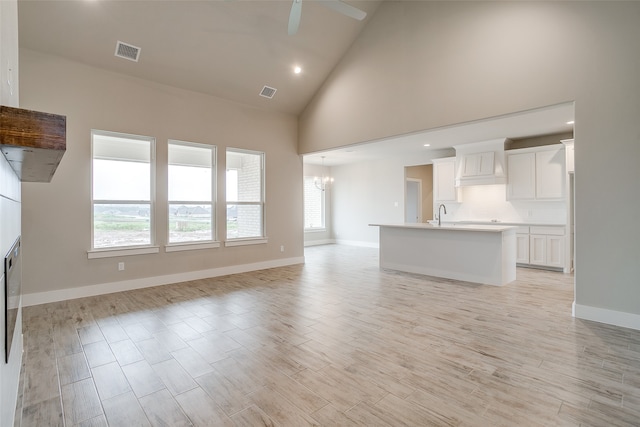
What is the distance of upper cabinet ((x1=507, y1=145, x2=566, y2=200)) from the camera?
6109 millimetres

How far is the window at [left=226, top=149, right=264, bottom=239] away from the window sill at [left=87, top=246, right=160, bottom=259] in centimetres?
137

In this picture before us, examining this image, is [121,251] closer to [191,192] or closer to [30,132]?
[191,192]

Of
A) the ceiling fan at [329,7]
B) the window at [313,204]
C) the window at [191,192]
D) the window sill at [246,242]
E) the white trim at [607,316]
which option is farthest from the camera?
the window at [313,204]

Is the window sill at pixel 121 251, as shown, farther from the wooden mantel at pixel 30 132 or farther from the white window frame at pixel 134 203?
the wooden mantel at pixel 30 132

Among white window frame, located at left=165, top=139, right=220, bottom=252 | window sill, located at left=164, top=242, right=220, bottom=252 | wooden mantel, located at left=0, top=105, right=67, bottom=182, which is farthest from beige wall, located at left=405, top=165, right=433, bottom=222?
wooden mantel, located at left=0, top=105, right=67, bottom=182

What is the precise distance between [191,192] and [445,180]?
5.78 m

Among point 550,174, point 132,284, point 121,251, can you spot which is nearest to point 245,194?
point 121,251

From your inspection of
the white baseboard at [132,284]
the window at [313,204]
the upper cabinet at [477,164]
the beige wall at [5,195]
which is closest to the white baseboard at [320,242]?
the window at [313,204]

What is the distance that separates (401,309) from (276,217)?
3.59m

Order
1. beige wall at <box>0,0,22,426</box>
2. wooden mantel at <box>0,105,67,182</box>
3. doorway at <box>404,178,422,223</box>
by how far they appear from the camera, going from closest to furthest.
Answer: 1. wooden mantel at <box>0,105,67,182</box>
2. beige wall at <box>0,0,22,426</box>
3. doorway at <box>404,178,422,223</box>

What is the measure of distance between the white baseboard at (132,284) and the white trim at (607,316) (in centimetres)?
491

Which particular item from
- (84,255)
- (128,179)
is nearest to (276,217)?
(128,179)

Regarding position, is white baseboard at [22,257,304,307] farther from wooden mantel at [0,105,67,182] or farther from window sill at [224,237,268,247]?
wooden mantel at [0,105,67,182]

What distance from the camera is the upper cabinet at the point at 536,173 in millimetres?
6109
